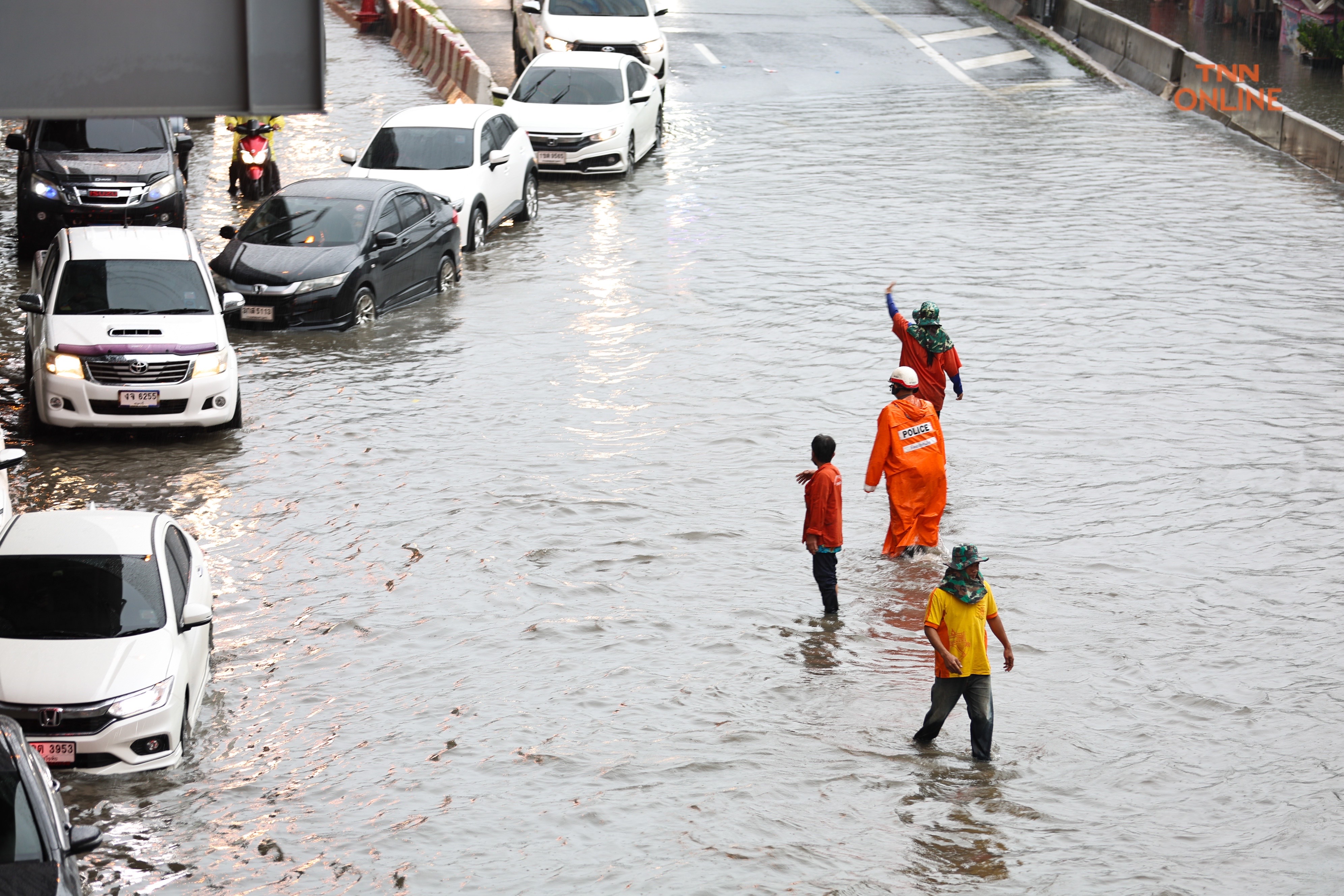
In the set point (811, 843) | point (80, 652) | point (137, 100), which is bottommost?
point (811, 843)

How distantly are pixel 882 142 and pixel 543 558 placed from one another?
706 inches

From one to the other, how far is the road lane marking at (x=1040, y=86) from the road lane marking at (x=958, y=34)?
4070 millimetres

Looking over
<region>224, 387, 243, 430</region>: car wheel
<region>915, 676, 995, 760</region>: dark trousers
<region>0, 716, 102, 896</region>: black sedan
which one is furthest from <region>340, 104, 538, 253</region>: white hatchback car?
<region>0, 716, 102, 896</region>: black sedan

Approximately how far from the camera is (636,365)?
1728 centimetres

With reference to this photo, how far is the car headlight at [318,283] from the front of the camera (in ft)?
58.6

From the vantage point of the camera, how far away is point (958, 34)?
38250mm

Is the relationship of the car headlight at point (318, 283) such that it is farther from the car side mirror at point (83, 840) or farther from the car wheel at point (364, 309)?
the car side mirror at point (83, 840)

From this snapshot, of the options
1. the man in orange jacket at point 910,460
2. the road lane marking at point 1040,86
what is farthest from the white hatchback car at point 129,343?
the road lane marking at point 1040,86

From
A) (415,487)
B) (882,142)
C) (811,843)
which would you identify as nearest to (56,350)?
(415,487)

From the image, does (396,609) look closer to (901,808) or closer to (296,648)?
(296,648)

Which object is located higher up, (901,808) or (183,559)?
(183,559)

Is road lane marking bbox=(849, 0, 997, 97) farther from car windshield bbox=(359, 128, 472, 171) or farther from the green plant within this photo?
car windshield bbox=(359, 128, 472, 171)

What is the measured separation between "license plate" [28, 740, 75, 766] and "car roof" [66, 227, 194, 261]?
7.69 metres

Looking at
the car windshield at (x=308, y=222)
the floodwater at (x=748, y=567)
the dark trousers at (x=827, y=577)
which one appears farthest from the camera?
the car windshield at (x=308, y=222)
